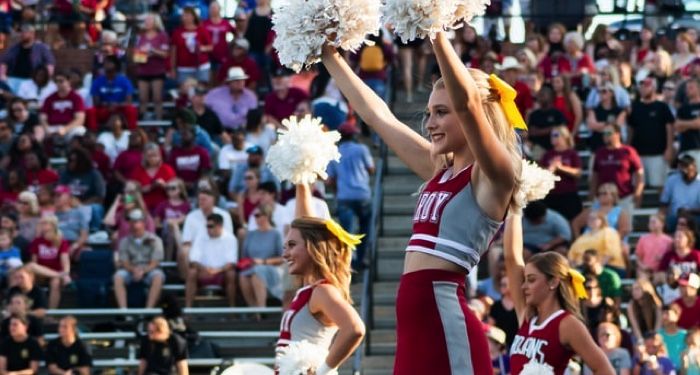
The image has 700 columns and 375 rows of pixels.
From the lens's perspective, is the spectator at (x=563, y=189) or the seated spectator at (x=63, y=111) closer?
the spectator at (x=563, y=189)

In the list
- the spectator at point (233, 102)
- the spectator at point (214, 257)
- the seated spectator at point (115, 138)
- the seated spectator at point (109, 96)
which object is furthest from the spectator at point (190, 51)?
the spectator at point (214, 257)

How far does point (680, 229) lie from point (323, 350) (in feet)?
24.0

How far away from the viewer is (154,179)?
49.6 ft

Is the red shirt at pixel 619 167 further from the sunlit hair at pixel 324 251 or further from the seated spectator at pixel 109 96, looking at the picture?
the sunlit hair at pixel 324 251

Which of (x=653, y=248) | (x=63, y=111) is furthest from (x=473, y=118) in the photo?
(x=63, y=111)

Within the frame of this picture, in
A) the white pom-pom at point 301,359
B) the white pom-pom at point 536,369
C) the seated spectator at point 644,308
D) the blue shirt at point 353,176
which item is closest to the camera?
the white pom-pom at point 301,359

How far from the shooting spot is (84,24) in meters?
19.6

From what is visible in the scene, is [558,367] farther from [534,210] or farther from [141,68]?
[141,68]

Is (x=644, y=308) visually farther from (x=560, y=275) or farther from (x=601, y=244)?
(x=560, y=275)

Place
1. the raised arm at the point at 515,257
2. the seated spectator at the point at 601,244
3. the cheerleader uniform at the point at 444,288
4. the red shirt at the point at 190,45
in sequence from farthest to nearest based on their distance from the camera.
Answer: the red shirt at the point at 190,45 → the seated spectator at the point at 601,244 → the raised arm at the point at 515,257 → the cheerleader uniform at the point at 444,288

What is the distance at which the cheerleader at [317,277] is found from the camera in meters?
6.59

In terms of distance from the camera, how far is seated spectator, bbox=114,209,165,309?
13.9m

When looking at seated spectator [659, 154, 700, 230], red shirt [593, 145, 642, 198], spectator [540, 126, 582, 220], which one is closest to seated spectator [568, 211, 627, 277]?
spectator [540, 126, 582, 220]

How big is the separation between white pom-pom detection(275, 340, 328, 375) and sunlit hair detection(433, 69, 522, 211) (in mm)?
1462
